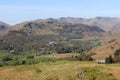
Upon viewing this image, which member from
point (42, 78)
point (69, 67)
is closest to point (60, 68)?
point (69, 67)

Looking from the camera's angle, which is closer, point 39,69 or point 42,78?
point 42,78

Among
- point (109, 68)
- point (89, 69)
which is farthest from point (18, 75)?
point (109, 68)

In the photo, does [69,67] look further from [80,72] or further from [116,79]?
[116,79]

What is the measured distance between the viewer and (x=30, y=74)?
67.1 meters

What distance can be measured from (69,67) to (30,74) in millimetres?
9439

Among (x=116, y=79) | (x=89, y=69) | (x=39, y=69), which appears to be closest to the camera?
(x=116, y=79)

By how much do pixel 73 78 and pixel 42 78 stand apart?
7305 millimetres

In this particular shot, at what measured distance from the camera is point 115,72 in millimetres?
62906

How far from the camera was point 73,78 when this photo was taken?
60438mm

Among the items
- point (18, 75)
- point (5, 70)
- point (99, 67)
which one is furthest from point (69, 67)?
point (5, 70)

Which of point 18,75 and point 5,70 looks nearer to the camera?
point 18,75

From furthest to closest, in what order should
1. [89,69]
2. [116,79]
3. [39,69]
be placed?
[39,69], [89,69], [116,79]

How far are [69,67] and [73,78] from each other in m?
7.46

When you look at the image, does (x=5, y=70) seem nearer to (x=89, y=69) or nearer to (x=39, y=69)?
(x=39, y=69)
